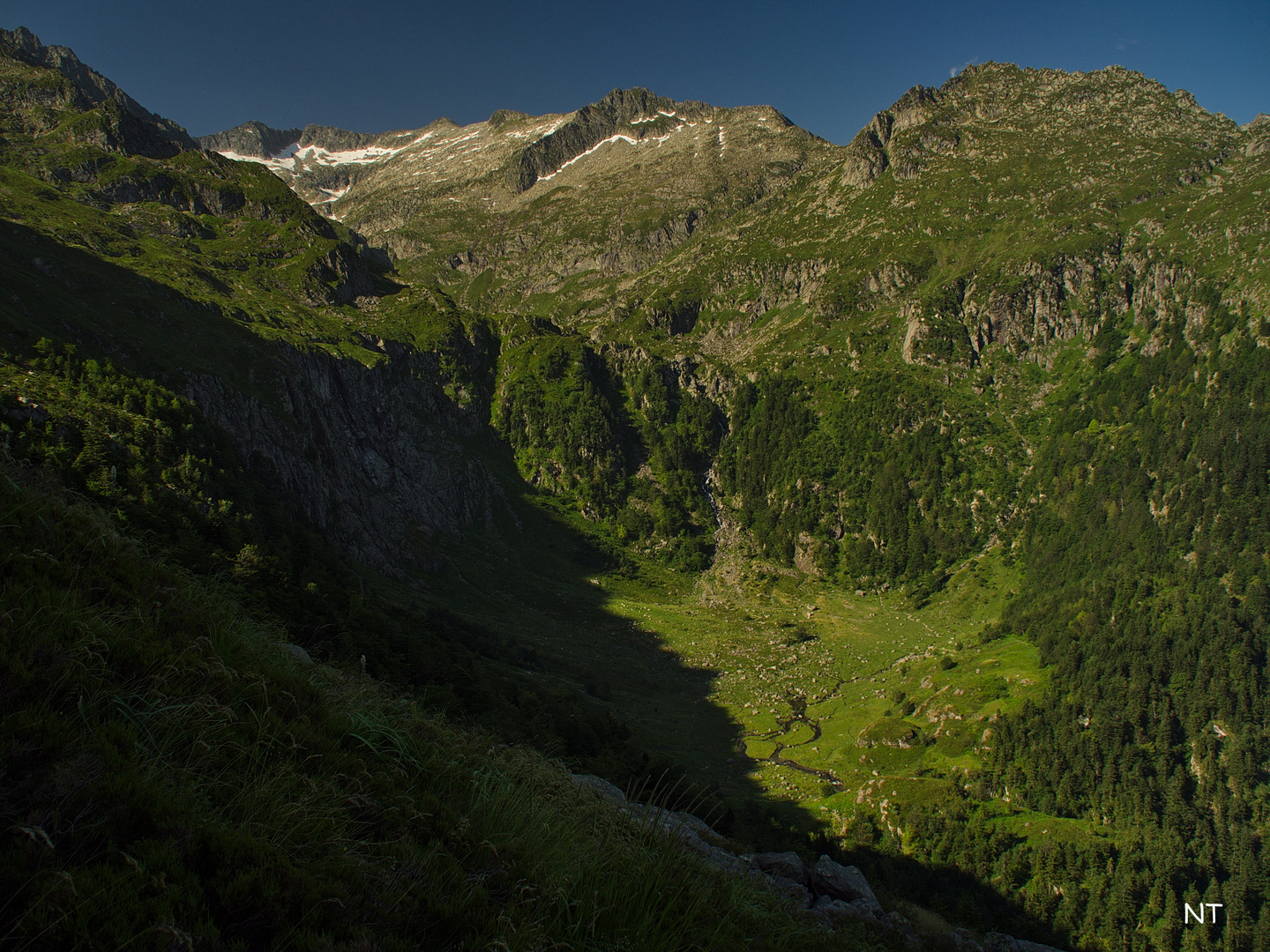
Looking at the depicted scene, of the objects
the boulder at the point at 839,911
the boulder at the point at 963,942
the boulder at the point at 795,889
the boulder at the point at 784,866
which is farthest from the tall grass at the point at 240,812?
the boulder at the point at 963,942

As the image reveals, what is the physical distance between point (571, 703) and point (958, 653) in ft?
313

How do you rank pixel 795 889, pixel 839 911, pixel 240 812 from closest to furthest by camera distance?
pixel 240 812
pixel 839 911
pixel 795 889

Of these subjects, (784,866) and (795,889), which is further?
(784,866)

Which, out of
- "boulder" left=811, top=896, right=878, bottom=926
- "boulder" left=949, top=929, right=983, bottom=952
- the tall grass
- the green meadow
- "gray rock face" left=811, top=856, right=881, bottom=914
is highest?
the tall grass

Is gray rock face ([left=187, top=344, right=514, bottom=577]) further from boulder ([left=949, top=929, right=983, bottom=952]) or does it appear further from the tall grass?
boulder ([left=949, top=929, right=983, bottom=952])

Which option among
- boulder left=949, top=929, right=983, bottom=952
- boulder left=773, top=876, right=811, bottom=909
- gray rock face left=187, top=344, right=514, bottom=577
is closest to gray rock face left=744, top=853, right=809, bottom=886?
boulder left=773, top=876, right=811, bottom=909

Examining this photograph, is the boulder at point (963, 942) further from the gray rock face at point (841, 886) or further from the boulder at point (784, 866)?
the boulder at point (784, 866)

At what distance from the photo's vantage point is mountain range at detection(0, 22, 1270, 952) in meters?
4.95

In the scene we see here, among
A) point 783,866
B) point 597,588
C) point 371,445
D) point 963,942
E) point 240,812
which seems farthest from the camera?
point 597,588

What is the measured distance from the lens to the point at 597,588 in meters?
134

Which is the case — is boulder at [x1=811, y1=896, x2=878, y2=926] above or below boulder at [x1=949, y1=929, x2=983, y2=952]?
above

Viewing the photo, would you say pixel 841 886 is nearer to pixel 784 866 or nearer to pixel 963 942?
pixel 784 866

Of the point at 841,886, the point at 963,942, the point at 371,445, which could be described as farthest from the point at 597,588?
A: the point at 841,886

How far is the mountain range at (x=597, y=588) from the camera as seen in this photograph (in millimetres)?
4953
